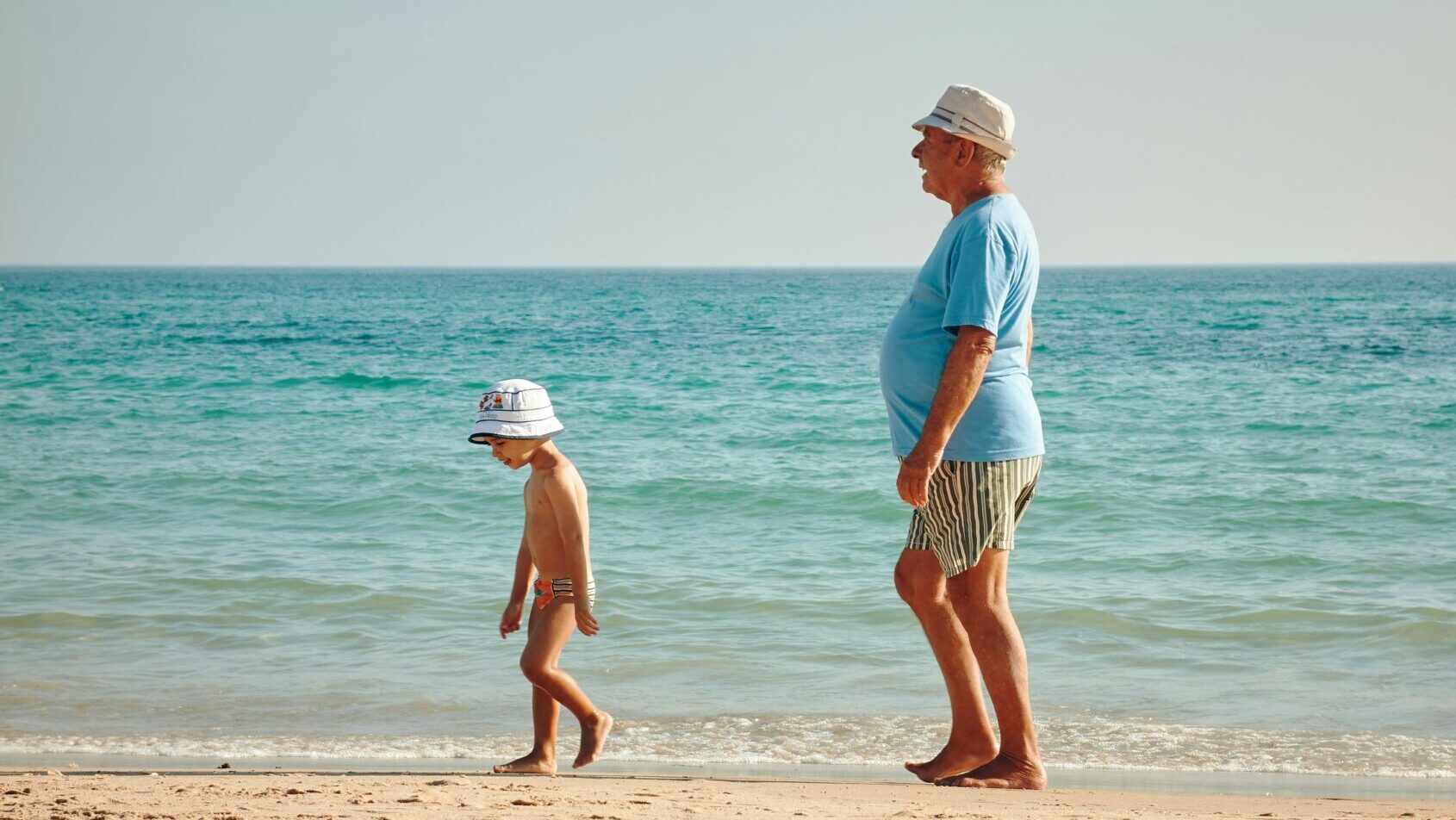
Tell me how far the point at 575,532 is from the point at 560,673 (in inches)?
16.2

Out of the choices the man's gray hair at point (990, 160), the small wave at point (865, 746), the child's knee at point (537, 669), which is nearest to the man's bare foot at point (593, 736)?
the child's knee at point (537, 669)

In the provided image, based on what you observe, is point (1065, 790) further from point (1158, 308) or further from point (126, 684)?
point (1158, 308)

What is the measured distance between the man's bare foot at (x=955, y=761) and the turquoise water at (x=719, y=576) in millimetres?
816

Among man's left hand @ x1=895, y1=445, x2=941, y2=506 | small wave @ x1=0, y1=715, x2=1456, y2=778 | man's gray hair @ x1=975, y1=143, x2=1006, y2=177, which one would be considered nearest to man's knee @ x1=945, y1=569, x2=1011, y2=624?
man's left hand @ x1=895, y1=445, x2=941, y2=506

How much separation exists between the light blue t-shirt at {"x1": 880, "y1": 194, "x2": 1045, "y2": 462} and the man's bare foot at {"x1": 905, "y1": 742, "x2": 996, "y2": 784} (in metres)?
0.81

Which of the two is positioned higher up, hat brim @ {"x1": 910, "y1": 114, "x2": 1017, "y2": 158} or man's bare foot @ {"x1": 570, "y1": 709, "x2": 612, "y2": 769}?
hat brim @ {"x1": 910, "y1": 114, "x2": 1017, "y2": 158}

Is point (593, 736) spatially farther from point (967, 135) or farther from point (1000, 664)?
point (967, 135)

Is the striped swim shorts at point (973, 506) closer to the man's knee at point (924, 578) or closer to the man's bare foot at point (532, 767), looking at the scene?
the man's knee at point (924, 578)

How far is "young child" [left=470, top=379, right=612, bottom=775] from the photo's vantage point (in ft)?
12.0

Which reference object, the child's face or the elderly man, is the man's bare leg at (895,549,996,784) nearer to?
the elderly man

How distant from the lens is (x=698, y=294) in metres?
68.8

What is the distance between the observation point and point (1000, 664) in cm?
328

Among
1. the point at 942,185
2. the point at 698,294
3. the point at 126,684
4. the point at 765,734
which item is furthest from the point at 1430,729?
the point at 698,294

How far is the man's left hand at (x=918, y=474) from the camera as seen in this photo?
121 inches
